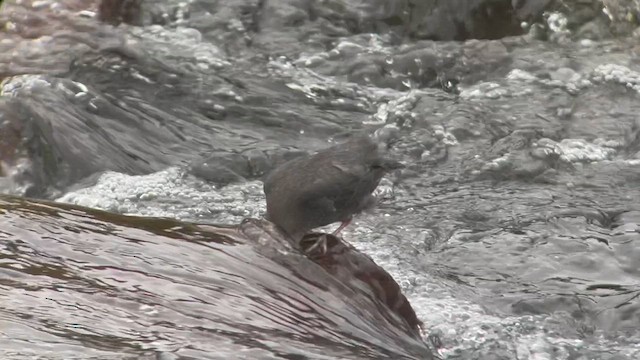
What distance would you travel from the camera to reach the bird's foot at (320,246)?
397 cm

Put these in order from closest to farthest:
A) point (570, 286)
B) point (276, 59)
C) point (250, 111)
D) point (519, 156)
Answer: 1. point (570, 286)
2. point (519, 156)
3. point (250, 111)
4. point (276, 59)

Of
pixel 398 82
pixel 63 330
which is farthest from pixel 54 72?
pixel 63 330

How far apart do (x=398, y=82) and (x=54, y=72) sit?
2.02 meters

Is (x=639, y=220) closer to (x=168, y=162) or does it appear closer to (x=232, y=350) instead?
(x=168, y=162)

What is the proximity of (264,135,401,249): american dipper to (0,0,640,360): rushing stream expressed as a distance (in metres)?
0.26

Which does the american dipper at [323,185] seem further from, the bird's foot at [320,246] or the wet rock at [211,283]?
the wet rock at [211,283]

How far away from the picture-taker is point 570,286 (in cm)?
465

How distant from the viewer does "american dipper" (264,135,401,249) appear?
4.10 meters

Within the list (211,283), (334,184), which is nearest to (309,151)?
(334,184)

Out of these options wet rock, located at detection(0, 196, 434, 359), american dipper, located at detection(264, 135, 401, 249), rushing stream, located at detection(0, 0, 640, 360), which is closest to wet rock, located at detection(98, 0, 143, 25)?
rushing stream, located at detection(0, 0, 640, 360)

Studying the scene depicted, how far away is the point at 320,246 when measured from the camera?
404 cm

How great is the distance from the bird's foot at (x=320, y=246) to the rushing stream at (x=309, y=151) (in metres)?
0.18

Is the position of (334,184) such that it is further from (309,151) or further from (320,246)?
(309,151)

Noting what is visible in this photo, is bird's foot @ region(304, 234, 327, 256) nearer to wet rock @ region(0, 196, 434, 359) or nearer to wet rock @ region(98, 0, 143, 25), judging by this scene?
wet rock @ region(0, 196, 434, 359)
